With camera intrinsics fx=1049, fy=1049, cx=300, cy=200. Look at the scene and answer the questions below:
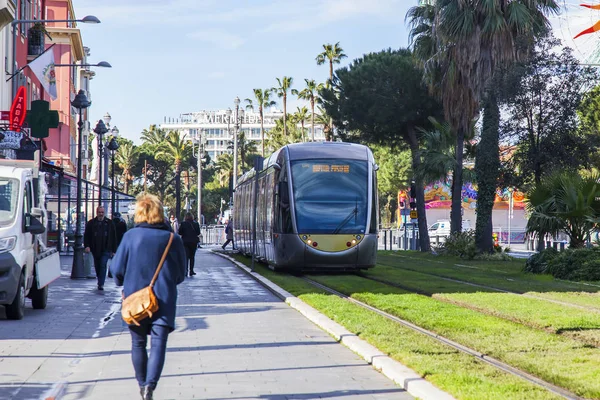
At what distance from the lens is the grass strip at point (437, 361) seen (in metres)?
7.99

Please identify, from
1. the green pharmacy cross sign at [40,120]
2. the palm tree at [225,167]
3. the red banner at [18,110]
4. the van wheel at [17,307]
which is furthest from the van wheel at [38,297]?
the palm tree at [225,167]

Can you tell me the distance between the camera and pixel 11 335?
12828mm

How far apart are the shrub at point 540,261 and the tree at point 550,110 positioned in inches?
302

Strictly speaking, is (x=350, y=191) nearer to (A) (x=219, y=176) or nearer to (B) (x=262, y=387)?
(B) (x=262, y=387)

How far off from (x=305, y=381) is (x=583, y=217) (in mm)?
18885

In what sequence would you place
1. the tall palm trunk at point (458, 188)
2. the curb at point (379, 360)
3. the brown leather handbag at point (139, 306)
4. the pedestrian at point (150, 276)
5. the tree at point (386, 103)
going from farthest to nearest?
the tree at point (386, 103) → the tall palm trunk at point (458, 188) → the curb at point (379, 360) → the pedestrian at point (150, 276) → the brown leather handbag at point (139, 306)

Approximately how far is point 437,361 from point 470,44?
29.0m

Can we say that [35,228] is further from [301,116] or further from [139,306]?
[301,116]

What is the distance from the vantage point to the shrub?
2675cm

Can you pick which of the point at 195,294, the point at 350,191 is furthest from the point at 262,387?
the point at 350,191

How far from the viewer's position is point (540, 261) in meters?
27.0

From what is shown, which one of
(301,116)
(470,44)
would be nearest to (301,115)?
(301,116)

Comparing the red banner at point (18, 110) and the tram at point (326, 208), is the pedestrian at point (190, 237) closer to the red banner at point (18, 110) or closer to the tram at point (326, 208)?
the tram at point (326, 208)

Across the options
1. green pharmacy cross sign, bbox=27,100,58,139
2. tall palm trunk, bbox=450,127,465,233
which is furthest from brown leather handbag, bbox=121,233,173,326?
tall palm trunk, bbox=450,127,465,233
